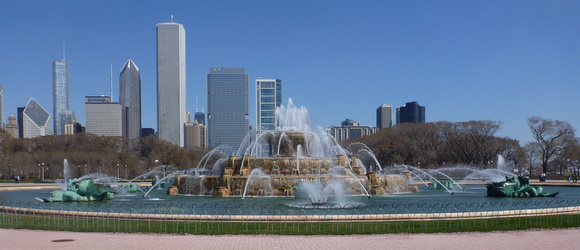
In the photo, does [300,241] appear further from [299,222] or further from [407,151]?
[407,151]

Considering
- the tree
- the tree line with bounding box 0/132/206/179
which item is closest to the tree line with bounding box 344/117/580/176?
the tree

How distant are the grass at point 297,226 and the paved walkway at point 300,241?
0.59 m

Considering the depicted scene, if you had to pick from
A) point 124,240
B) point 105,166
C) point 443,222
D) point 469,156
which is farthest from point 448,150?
point 124,240

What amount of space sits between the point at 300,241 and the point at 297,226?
7.77 feet

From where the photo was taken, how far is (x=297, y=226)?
16.9 meters

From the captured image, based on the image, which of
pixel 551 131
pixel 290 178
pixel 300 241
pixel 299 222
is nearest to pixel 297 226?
pixel 299 222

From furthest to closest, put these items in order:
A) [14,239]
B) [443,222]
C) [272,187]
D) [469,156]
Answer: [469,156] < [272,187] < [443,222] < [14,239]

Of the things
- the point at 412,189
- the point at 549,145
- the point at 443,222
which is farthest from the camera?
the point at 549,145

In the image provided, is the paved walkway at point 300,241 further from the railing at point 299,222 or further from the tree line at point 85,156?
the tree line at point 85,156

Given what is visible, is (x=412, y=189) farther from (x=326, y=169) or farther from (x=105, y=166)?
(x=105, y=166)

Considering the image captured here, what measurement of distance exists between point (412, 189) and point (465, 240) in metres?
22.2

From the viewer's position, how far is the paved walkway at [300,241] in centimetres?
1373

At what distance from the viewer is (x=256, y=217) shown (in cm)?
1805

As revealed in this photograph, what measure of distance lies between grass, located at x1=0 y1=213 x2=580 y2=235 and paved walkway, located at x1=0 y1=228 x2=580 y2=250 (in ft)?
1.94
